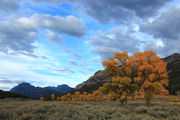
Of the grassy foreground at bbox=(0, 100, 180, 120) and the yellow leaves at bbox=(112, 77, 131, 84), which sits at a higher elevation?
the yellow leaves at bbox=(112, 77, 131, 84)

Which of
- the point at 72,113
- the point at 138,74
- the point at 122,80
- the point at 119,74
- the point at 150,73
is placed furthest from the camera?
the point at 138,74

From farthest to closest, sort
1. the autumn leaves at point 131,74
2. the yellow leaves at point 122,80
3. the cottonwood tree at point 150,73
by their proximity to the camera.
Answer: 1. the cottonwood tree at point 150,73
2. the autumn leaves at point 131,74
3. the yellow leaves at point 122,80

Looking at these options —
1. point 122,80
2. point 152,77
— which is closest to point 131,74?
point 122,80

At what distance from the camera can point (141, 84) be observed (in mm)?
38344

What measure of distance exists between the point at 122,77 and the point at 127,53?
5.21m

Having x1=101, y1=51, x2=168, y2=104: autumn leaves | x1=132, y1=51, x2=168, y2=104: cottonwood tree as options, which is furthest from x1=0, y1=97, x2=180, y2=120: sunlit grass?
x1=132, y1=51, x2=168, y2=104: cottonwood tree

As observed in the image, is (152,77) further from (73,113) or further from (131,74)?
(73,113)

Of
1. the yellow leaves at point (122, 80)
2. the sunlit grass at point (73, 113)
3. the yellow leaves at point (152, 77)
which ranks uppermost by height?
the yellow leaves at point (152, 77)

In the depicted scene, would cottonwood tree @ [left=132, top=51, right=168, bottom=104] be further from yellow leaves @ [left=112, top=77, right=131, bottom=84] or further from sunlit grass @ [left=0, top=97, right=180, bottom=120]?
sunlit grass @ [left=0, top=97, right=180, bottom=120]

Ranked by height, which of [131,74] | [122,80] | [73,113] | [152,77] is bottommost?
[73,113]

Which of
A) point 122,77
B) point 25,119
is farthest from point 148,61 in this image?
point 25,119

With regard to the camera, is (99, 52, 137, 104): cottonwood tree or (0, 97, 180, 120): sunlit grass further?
(99, 52, 137, 104): cottonwood tree

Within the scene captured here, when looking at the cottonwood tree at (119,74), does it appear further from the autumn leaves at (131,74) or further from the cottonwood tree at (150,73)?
the cottonwood tree at (150,73)

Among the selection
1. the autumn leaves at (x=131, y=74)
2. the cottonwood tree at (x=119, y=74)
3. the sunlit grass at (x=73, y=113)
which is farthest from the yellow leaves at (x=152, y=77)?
the sunlit grass at (x=73, y=113)
